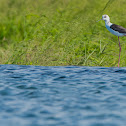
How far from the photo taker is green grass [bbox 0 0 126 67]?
8.28 meters

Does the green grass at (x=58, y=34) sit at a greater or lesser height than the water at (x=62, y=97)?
greater

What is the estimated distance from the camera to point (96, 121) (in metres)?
3.60

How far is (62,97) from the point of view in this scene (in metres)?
4.69

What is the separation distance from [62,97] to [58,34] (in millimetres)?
4226

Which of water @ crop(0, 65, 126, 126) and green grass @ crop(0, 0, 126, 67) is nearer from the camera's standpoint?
water @ crop(0, 65, 126, 126)

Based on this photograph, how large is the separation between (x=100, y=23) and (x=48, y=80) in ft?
13.6

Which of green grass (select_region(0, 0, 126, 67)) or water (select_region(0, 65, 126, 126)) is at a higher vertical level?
green grass (select_region(0, 0, 126, 67))

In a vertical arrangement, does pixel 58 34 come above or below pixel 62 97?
above

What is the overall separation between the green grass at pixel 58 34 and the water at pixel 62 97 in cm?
106

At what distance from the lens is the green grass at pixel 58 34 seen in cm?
828

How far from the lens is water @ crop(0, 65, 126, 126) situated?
3674 mm

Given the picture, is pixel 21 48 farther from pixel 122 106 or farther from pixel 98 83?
pixel 122 106

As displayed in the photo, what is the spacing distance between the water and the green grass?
1.06 meters

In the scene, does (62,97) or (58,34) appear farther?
(58,34)
